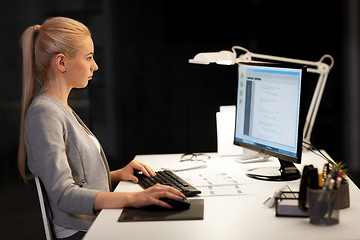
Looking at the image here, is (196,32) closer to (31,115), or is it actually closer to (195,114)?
(195,114)

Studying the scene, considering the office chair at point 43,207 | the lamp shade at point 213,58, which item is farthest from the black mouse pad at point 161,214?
the lamp shade at point 213,58

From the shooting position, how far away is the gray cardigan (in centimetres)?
167

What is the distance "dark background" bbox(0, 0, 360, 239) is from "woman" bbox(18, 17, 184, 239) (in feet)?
5.26

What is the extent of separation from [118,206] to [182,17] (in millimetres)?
Result: 2076

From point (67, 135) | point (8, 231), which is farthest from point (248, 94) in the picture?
point (8, 231)

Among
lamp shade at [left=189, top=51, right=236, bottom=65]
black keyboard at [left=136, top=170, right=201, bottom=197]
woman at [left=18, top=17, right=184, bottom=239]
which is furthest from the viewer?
lamp shade at [left=189, top=51, right=236, bottom=65]

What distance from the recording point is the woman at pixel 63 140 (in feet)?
5.48

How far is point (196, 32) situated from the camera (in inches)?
137

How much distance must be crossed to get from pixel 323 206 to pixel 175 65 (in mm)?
2218

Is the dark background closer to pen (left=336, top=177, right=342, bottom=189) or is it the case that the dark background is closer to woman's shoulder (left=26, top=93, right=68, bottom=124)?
woman's shoulder (left=26, top=93, right=68, bottom=124)

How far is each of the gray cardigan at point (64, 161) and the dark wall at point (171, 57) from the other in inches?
65.6

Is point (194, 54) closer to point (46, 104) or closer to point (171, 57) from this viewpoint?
point (171, 57)

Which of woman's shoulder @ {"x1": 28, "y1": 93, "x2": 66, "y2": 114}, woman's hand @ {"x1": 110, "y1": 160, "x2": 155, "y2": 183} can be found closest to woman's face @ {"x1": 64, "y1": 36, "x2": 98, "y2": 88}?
woman's shoulder @ {"x1": 28, "y1": 93, "x2": 66, "y2": 114}

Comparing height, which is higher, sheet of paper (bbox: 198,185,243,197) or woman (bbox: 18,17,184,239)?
woman (bbox: 18,17,184,239)
